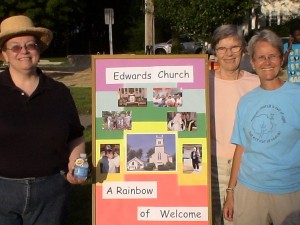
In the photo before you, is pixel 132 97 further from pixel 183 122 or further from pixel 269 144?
pixel 269 144

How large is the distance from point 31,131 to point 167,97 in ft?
3.30

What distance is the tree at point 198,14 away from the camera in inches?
838

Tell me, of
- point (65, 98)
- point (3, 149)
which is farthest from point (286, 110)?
point (3, 149)

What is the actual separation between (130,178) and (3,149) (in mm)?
964

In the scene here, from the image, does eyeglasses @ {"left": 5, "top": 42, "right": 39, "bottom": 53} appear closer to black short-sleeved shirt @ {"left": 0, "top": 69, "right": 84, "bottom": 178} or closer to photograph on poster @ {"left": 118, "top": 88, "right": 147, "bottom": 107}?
black short-sleeved shirt @ {"left": 0, "top": 69, "right": 84, "bottom": 178}

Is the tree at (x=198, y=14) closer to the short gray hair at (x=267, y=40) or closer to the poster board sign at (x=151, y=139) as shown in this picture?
the poster board sign at (x=151, y=139)

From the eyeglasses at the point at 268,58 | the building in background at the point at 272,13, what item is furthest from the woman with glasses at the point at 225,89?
the building in background at the point at 272,13

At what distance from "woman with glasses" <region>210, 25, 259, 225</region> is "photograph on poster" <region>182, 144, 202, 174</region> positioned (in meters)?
0.19

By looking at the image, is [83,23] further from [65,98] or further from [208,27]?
A: [65,98]

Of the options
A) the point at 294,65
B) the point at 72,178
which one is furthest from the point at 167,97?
the point at 294,65

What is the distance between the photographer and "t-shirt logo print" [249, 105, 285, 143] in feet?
11.2

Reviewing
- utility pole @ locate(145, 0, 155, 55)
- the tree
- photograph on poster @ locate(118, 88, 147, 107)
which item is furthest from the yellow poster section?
utility pole @ locate(145, 0, 155, 55)

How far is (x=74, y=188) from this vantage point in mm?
7211

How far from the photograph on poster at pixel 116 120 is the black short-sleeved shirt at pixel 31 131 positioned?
1.61 ft
